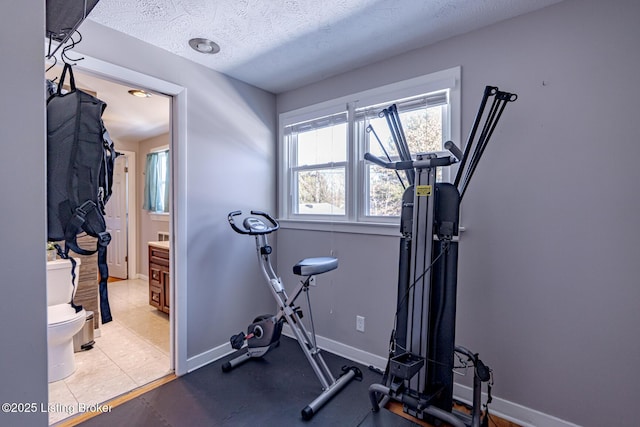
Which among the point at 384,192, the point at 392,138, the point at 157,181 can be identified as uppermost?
the point at 392,138

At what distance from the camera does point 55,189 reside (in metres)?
1.11

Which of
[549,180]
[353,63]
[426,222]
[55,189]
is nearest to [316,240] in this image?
[426,222]

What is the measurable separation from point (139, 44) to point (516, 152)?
2547 mm

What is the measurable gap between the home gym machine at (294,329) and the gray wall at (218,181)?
1.06ft

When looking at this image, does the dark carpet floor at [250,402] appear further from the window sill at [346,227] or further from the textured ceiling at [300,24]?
the textured ceiling at [300,24]

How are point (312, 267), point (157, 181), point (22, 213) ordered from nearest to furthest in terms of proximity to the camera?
point (22, 213) < point (312, 267) < point (157, 181)

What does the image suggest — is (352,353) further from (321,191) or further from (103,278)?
(103,278)

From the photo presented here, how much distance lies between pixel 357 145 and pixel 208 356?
213cm

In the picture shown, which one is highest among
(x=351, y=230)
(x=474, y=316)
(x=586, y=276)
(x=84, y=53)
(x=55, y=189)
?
(x=84, y=53)

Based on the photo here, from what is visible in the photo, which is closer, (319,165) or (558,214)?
(558,214)

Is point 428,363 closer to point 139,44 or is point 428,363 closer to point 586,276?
point 586,276

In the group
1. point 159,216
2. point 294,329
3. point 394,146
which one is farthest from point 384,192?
point 159,216

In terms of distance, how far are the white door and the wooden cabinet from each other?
2076 millimetres

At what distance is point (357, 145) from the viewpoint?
2566 millimetres
